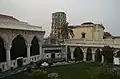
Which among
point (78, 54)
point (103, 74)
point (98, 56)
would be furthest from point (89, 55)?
point (103, 74)

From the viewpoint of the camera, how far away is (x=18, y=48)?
26.1 meters

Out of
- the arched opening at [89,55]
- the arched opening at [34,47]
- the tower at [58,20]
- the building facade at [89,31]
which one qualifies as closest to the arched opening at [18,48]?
the arched opening at [34,47]

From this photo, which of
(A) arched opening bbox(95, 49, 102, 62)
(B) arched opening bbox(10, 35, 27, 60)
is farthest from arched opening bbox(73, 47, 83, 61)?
(B) arched opening bbox(10, 35, 27, 60)

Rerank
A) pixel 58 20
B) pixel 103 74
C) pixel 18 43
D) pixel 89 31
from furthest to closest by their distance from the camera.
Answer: pixel 58 20 → pixel 89 31 → pixel 18 43 → pixel 103 74

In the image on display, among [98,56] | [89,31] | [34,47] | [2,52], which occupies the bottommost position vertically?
[98,56]

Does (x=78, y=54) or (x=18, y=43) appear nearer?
(x=18, y=43)

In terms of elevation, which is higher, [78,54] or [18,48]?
[18,48]

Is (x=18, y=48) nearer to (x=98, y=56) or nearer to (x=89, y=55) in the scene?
(x=89, y=55)

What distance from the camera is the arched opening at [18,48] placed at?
2506 cm

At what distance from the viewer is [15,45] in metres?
25.7

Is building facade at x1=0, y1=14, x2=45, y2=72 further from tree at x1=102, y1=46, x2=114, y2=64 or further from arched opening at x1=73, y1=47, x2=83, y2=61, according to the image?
tree at x1=102, y1=46, x2=114, y2=64

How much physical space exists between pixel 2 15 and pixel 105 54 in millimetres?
18098

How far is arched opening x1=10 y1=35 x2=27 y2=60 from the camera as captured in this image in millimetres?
25062

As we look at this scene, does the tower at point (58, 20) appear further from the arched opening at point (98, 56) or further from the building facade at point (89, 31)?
the arched opening at point (98, 56)
